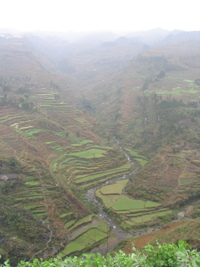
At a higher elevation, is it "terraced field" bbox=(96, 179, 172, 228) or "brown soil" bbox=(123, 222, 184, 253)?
"brown soil" bbox=(123, 222, 184, 253)

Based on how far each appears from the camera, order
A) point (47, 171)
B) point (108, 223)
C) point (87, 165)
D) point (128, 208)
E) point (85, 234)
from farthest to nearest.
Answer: point (87, 165) < point (47, 171) < point (128, 208) < point (108, 223) < point (85, 234)

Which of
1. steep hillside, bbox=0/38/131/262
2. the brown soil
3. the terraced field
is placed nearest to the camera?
the brown soil

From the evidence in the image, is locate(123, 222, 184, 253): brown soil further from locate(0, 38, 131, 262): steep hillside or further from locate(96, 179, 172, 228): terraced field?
locate(0, 38, 131, 262): steep hillside

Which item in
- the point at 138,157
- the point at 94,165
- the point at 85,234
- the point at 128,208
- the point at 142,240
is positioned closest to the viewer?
the point at 142,240

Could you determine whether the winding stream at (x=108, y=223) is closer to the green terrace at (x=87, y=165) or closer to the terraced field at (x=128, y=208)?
the terraced field at (x=128, y=208)

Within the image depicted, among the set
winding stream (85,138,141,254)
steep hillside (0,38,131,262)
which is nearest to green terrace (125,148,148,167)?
steep hillside (0,38,131,262)

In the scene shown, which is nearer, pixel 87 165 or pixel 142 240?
pixel 142 240

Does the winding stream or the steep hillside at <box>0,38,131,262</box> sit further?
the winding stream

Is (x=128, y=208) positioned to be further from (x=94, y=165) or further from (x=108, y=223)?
(x=94, y=165)

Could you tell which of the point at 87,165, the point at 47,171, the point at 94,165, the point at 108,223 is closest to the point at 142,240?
the point at 108,223

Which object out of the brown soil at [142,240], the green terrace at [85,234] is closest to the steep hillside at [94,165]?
the green terrace at [85,234]

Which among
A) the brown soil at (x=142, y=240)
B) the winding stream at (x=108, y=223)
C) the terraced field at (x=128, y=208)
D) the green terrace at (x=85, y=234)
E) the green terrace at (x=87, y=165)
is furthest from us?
the green terrace at (x=87, y=165)
